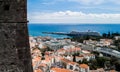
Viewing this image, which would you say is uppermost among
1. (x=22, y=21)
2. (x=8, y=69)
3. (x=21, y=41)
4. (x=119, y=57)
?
(x=22, y=21)

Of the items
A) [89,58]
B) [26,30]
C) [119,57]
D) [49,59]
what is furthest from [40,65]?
[26,30]

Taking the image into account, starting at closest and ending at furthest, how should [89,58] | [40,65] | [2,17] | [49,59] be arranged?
1. [2,17]
2. [40,65]
3. [49,59]
4. [89,58]

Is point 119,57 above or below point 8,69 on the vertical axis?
below

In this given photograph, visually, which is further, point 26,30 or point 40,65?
point 40,65

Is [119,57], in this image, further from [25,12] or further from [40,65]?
[25,12]

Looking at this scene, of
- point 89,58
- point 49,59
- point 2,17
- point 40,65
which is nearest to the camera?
point 2,17

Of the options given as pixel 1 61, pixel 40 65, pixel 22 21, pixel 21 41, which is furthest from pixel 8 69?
pixel 40 65
